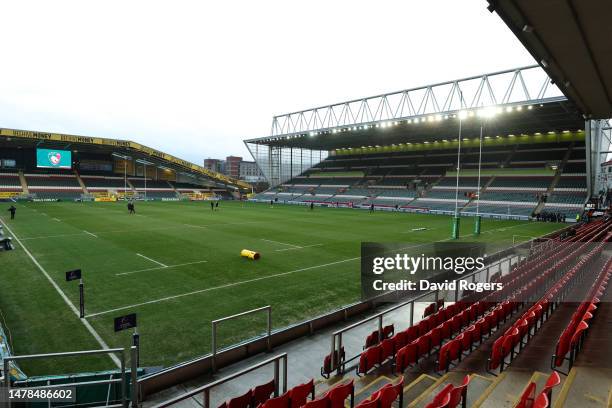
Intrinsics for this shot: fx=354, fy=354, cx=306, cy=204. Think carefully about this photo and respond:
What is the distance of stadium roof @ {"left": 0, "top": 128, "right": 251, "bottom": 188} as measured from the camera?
53938 mm

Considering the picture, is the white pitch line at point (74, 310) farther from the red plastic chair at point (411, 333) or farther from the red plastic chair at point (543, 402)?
the red plastic chair at point (543, 402)

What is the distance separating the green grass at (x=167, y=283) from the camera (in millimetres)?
8695

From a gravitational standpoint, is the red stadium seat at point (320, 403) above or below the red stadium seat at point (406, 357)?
above

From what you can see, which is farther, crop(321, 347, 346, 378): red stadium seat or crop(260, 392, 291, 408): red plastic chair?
crop(321, 347, 346, 378): red stadium seat

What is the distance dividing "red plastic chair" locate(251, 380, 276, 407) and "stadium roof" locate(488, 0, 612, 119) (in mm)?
8425

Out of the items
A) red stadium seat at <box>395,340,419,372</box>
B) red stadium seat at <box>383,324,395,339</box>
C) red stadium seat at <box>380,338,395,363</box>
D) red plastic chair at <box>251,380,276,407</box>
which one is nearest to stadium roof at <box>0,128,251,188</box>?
red stadium seat at <box>383,324,395,339</box>

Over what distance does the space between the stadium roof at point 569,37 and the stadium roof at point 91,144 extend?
211ft

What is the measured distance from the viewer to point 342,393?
471cm

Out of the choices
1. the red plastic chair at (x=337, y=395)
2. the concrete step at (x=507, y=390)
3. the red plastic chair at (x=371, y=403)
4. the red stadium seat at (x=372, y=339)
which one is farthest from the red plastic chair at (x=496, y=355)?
the red plastic chair at (x=337, y=395)

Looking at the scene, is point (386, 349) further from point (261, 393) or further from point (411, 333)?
point (261, 393)

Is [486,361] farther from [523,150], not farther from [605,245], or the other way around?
[523,150]

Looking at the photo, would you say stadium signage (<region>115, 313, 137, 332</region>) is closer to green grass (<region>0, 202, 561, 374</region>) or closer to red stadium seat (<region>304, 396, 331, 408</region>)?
green grass (<region>0, 202, 561, 374</region>)

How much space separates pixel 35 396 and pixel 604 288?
13883 mm

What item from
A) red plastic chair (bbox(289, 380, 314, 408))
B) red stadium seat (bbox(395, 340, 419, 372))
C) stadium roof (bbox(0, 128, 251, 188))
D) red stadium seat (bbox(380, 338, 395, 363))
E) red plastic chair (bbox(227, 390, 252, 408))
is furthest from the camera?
stadium roof (bbox(0, 128, 251, 188))
